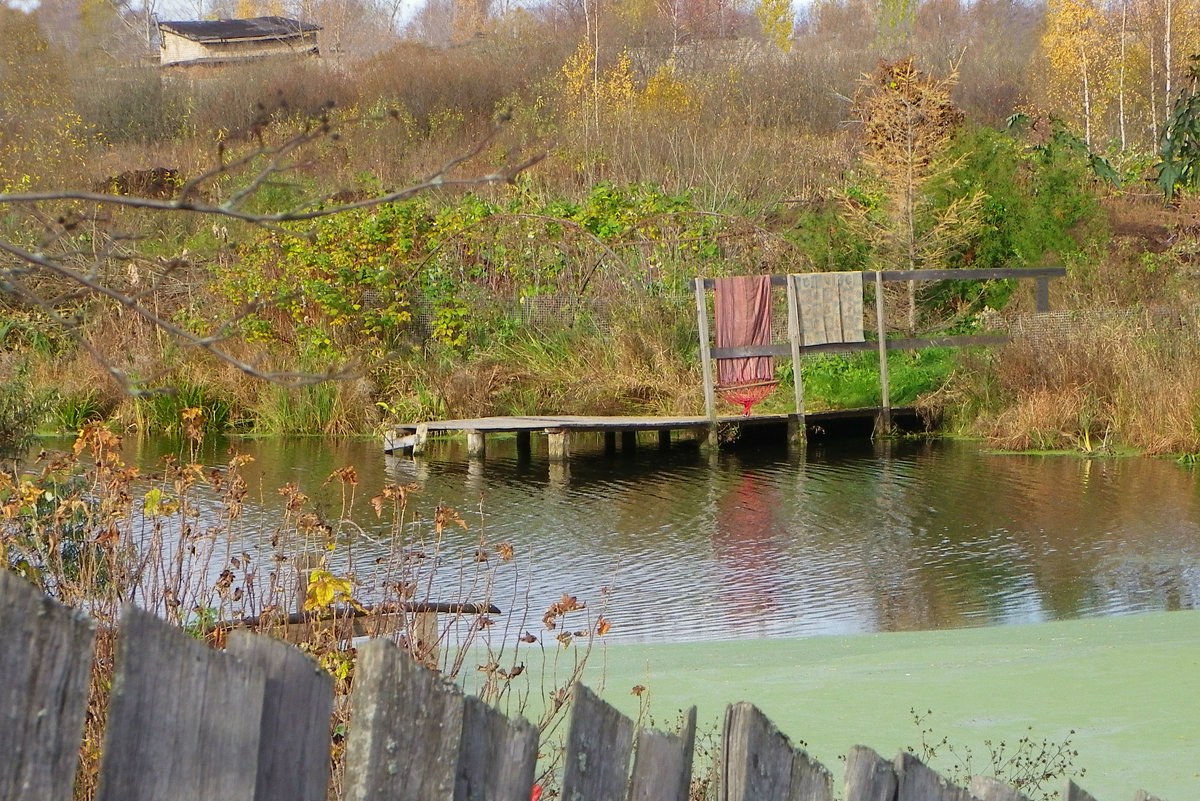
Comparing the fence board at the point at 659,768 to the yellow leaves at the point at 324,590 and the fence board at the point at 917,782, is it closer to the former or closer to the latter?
the fence board at the point at 917,782

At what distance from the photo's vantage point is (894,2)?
49469mm

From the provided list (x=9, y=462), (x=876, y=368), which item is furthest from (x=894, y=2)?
(x=9, y=462)

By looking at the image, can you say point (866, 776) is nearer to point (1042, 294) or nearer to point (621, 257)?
point (1042, 294)

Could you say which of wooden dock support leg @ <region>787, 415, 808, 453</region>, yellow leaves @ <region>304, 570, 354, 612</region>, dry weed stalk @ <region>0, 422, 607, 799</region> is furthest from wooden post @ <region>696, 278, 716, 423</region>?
yellow leaves @ <region>304, 570, 354, 612</region>

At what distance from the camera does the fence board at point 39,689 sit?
1.29 m

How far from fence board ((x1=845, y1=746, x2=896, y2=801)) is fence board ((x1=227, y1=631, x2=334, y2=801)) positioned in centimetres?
72

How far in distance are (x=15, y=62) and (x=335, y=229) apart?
1478 cm

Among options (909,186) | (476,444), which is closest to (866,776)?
(476,444)

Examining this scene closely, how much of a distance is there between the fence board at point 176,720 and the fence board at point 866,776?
819 millimetres

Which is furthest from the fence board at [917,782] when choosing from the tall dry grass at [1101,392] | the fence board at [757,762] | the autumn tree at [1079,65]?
the autumn tree at [1079,65]

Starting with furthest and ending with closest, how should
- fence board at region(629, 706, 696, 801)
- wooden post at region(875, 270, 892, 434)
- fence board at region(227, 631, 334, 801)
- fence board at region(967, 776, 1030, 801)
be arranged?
1. wooden post at region(875, 270, 892, 434)
2. fence board at region(967, 776, 1030, 801)
3. fence board at region(629, 706, 696, 801)
4. fence board at region(227, 631, 334, 801)

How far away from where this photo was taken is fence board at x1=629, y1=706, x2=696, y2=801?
175 cm

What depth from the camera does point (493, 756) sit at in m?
1.61

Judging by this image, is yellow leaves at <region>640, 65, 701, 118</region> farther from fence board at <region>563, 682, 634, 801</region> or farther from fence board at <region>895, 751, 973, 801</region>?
fence board at <region>563, 682, 634, 801</region>
